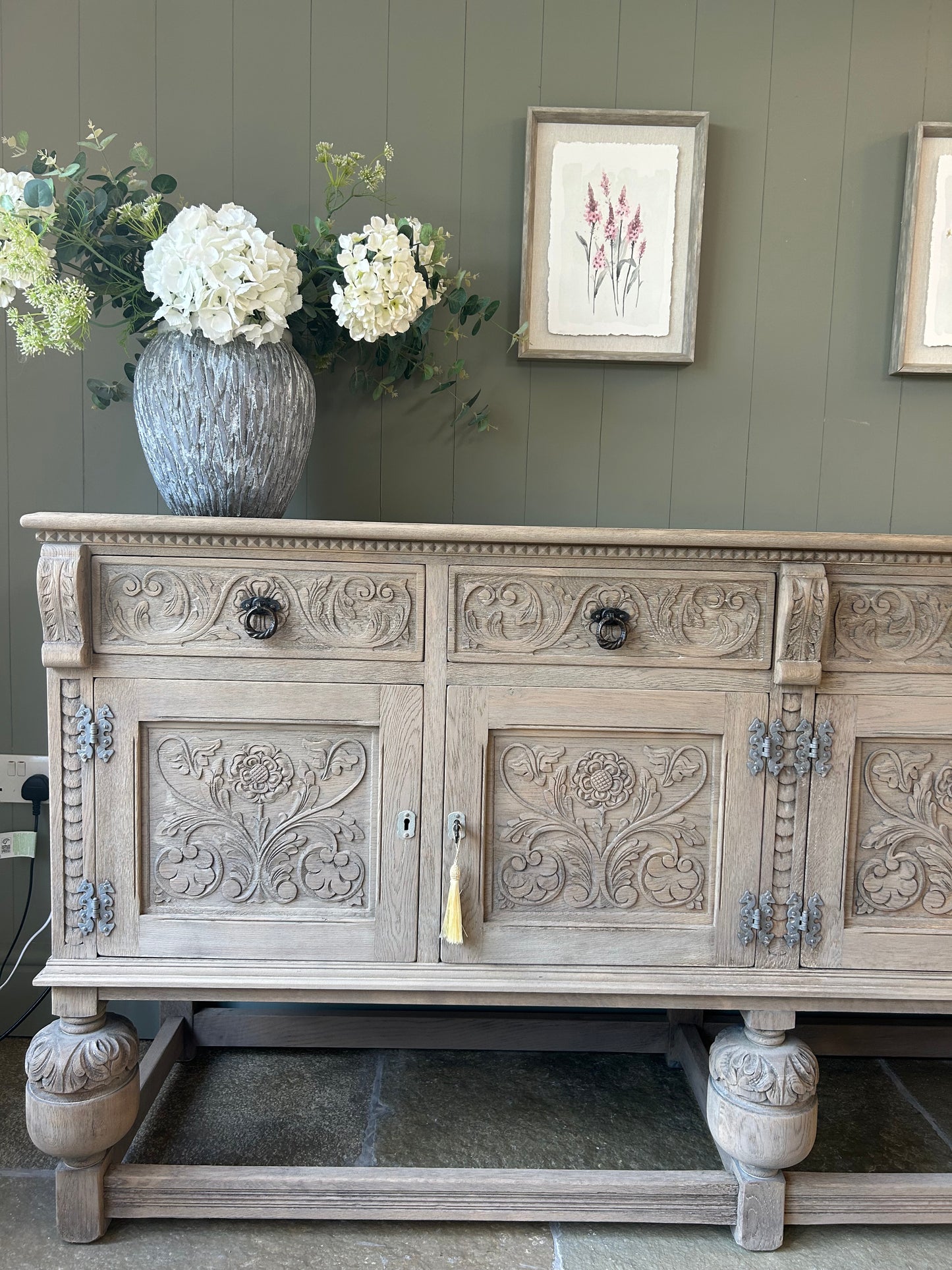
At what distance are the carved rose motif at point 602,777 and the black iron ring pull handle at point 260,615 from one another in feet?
1.72

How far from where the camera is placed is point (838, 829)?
4.33ft

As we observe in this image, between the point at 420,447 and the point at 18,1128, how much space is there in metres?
1.53

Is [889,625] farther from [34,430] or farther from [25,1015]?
[25,1015]

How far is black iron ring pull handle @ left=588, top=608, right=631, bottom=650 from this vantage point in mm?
1272

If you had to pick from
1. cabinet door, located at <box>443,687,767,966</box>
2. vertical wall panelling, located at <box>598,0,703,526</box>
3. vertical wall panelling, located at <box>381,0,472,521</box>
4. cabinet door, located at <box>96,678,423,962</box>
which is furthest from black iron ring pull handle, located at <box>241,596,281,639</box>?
vertical wall panelling, located at <box>598,0,703,526</box>

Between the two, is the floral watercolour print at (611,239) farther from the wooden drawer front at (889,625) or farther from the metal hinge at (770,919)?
the metal hinge at (770,919)

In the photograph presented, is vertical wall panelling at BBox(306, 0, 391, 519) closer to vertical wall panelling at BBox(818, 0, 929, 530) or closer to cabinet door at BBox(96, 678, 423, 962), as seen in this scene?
cabinet door at BBox(96, 678, 423, 962)

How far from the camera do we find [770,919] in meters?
1.32

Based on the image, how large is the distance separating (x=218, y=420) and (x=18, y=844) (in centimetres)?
109

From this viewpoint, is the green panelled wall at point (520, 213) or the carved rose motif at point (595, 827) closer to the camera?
the carved rose motif at point (595, 827)

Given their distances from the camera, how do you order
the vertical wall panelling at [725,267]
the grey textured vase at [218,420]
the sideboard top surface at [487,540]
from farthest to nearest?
the vertical wall panelling at [725,267] < the grey textured vase at [218,420] < the sideboard top surface at [487,540]

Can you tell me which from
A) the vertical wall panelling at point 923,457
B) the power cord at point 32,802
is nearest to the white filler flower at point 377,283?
the vertical wall panelling at point 923,457

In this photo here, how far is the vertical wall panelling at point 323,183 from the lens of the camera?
1.67m

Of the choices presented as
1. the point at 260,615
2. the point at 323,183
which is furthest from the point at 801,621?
the point at 323,183
